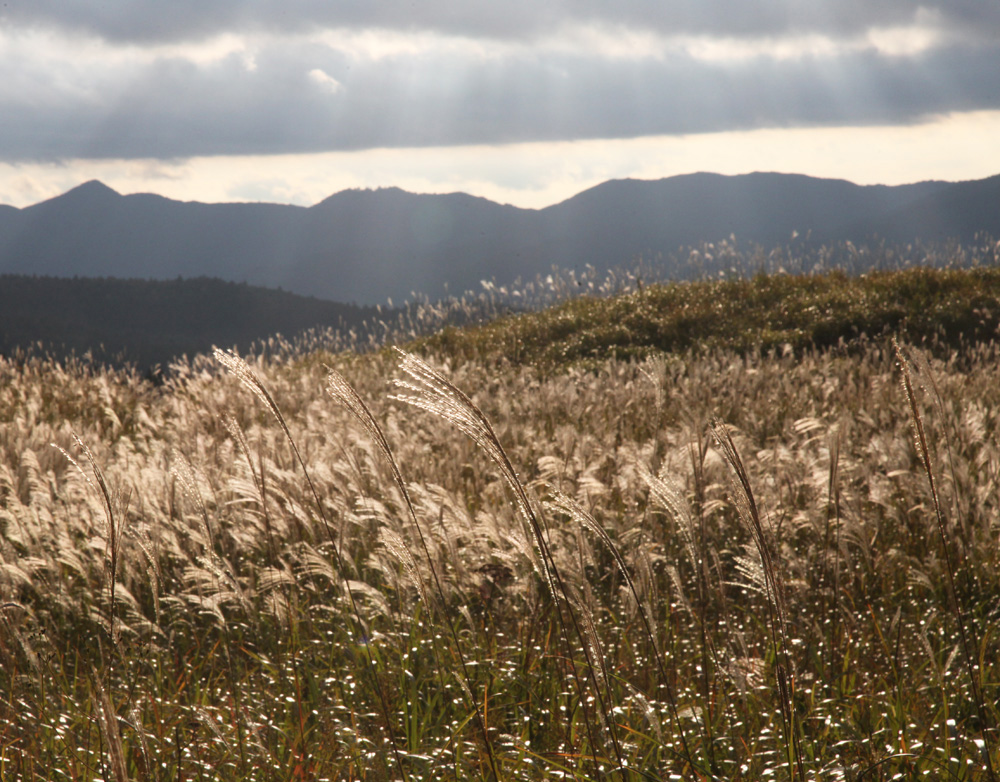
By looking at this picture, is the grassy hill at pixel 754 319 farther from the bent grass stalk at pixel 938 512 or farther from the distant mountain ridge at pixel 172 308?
the distant mountain ridge at pixel 172 308

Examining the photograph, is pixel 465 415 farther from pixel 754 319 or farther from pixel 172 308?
pixel 172 308

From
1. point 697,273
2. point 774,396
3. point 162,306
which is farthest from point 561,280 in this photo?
point 162,306

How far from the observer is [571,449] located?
4.20 meters

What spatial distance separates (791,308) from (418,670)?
1140cm

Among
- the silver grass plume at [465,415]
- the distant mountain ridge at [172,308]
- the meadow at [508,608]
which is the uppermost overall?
the distant mountain ridge at [172,308]

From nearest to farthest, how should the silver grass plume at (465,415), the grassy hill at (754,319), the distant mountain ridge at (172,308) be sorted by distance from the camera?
the silver grass plume at (465,415)
the grassy hill at (754,319)
the distant mountain ridge at (172,308)

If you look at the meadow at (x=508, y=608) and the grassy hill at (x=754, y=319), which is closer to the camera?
the meadow at (x=508, y=608)

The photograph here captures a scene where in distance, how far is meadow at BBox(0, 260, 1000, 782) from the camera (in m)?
1.85

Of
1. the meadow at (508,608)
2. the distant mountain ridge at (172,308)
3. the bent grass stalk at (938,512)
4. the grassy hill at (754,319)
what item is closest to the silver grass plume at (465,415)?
the meadow at (508,608)

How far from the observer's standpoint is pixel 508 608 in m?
3.09

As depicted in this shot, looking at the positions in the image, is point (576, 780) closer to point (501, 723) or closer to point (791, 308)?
point (501, 723)

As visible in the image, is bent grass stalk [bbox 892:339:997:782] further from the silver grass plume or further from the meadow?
the silver grass plume

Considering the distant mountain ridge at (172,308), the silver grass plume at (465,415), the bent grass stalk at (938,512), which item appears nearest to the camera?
the silver grass plume at (465,415)

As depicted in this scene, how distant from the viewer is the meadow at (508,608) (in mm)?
1854
